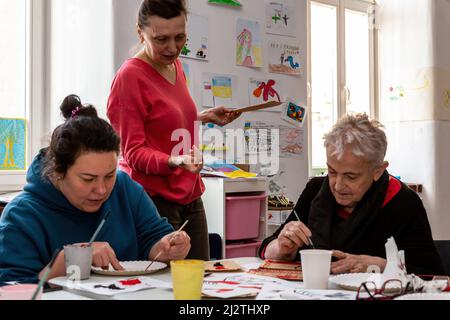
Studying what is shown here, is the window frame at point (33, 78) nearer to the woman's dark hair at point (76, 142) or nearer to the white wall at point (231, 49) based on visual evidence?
the white wall at point (231, 49)

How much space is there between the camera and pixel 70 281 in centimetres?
138

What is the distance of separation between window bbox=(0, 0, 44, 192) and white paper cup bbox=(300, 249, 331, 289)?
89.4 inches

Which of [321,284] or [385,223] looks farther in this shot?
[385,223]

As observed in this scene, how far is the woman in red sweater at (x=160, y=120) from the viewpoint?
2047mm

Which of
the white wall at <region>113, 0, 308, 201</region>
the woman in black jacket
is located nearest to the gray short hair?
the woman in black jacket

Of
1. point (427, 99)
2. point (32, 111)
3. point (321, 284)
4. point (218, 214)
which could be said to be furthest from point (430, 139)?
point (321, 284)

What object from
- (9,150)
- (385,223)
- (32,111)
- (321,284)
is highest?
(32,111)

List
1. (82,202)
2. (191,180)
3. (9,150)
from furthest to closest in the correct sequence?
(9,150)
(191,180)
(82,202)

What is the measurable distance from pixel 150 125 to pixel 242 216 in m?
1.29

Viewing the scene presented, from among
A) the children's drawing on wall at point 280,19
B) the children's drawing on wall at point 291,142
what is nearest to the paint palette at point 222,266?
the children's drawing on wall at point 291,142

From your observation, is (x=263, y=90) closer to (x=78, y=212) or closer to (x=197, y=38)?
(x=197, y=38)

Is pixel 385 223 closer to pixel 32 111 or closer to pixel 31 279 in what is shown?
pixel 31 279
